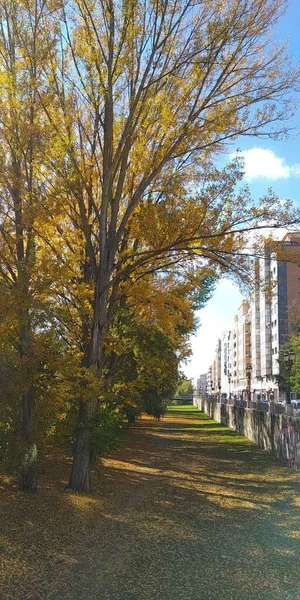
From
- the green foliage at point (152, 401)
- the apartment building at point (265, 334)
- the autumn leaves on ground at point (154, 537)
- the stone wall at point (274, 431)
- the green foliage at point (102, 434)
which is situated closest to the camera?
the autumn leaves on ground at point (154, 537)

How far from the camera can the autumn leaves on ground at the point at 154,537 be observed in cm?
548

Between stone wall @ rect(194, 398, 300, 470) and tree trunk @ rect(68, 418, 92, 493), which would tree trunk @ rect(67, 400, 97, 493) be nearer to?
tree trunk @ rect(68, 418, 92, 493)

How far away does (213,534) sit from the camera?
7781mm

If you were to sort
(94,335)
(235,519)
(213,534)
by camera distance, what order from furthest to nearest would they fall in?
(94,335) → (235,519) → (213,534)

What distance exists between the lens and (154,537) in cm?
762

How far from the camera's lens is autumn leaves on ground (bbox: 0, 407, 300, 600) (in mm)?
5477

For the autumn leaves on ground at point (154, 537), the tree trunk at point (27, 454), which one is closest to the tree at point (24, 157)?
the tree trunk at point (27, 454)

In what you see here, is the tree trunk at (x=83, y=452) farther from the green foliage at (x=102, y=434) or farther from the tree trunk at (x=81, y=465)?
the green foliage at (x=102, y=434)

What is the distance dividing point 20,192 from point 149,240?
9.75 feet

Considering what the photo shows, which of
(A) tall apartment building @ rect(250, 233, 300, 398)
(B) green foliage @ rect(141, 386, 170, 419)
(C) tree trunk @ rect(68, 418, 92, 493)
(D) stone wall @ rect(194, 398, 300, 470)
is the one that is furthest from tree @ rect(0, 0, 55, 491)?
(A) tall apartment building @ rect(250, 233, 300, 398)

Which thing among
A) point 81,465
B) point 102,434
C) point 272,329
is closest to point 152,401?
point 102,434

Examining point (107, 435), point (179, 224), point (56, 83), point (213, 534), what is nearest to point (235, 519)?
point (213, 534)

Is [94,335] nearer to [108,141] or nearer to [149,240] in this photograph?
[149,240]

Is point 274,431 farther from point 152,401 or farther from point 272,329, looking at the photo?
point 272,329
